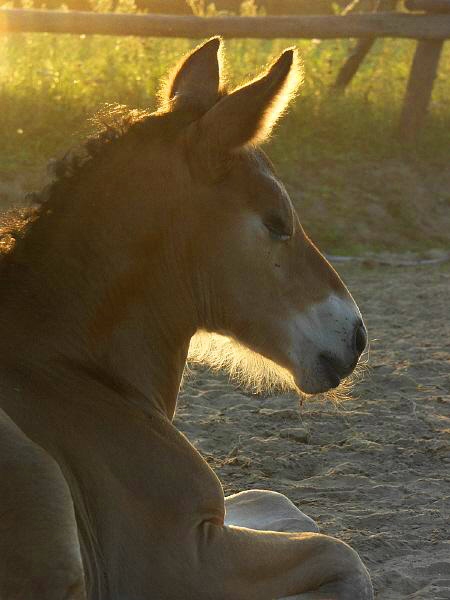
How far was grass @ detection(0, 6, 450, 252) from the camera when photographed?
10.4 meters

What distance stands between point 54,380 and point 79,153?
0.75 metres

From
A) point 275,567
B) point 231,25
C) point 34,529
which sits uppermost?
point 231,25

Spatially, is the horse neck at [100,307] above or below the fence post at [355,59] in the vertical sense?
below

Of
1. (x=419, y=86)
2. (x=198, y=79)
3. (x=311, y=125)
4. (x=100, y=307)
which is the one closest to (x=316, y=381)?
(x=100, y=307)

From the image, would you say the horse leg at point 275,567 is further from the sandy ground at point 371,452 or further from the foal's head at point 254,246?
the foal's head at point 254,246

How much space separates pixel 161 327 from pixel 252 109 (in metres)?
0.76

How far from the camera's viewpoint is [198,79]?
397cm

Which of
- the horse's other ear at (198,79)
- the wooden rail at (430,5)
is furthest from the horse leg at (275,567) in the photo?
the wooden rail at (430,5)

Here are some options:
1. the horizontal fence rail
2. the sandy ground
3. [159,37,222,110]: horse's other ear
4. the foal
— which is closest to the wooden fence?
the horizontal fence rail

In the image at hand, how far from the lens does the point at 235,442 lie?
18.9 ft

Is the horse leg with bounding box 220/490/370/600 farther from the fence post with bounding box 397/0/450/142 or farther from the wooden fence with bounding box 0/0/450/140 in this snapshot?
the fence post with bounding box 397/0/450/142

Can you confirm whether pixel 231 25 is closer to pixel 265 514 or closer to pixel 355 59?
pixel 355 59

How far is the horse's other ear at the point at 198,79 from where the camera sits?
3.86 metres

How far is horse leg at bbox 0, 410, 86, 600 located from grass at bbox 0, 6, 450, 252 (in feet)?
20.7
